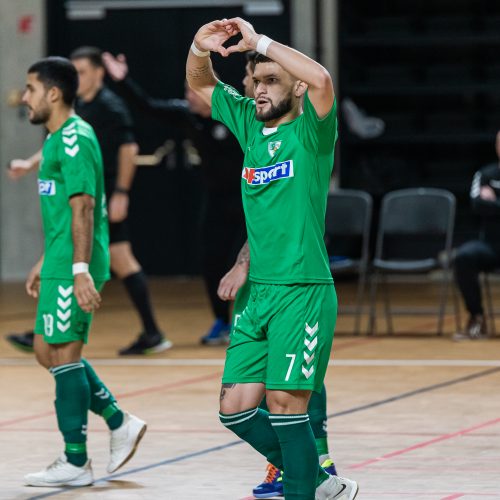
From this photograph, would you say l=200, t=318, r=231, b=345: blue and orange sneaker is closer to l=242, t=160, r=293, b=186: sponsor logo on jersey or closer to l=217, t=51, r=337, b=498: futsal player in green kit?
l=217, t=51, r=337, b=498: futsal player in green kit

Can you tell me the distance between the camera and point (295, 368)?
4039mm

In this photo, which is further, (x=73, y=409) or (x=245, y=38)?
(x=73, y=409)

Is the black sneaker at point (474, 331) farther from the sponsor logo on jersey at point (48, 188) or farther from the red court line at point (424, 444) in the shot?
the sponsor logo on jersey at point (48, 188)

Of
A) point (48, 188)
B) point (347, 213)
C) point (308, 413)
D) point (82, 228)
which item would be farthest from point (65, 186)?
point (347, 213)

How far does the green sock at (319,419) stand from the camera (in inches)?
186

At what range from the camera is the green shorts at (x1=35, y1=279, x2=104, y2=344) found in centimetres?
508

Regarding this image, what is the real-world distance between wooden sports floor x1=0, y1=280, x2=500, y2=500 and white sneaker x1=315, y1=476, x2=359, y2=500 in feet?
0.80

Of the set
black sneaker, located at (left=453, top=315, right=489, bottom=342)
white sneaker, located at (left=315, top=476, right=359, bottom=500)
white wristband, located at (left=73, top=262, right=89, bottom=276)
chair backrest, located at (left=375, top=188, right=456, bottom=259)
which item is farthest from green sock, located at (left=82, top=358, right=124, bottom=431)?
chair backrest, located at (left=375, top=188, right=456, bottom=259)

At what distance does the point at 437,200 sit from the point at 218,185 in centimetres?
192

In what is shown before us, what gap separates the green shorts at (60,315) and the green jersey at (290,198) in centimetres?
110

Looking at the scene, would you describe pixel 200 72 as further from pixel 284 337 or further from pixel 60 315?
pixel 60 315

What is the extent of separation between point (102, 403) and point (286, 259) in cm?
141

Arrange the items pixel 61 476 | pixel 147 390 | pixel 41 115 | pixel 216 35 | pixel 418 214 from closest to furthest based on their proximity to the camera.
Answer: pixel 216 35 < pixel 61 476 < pixel 41 115 < pixel 147 390 < pixel 418 214

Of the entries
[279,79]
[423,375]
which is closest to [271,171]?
[279,79]
